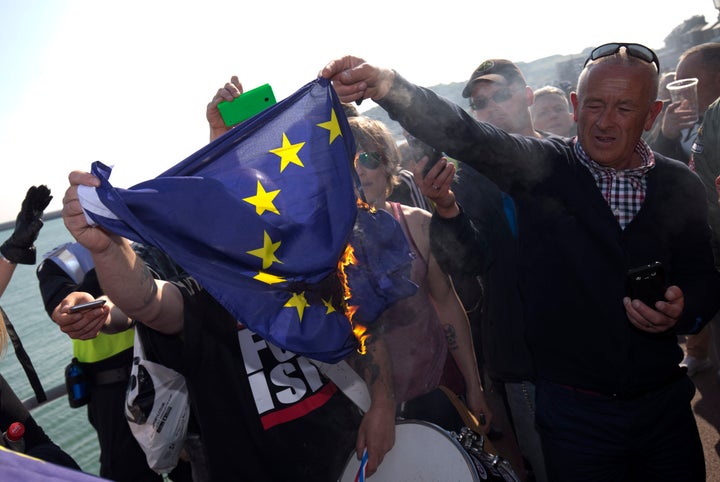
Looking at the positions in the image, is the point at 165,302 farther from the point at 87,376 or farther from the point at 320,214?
the point at 87,376

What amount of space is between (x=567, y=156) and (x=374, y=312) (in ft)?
3.20

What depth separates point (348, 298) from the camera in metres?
2.12

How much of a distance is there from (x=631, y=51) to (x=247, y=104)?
4.88 ft

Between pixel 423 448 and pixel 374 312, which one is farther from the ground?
pixel 374 312

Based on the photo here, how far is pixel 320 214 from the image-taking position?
81.0 inches

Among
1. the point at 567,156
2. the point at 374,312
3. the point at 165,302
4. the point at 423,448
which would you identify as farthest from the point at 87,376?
the point at 567,156

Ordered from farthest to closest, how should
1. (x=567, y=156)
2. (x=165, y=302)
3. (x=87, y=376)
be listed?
1. (x=87, y=376)
2. (x=567, y=156)
3. (x=165, y=302)

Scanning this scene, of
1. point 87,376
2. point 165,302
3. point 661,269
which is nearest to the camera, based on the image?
point 661,269

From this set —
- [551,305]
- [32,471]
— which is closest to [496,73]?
[551,305]

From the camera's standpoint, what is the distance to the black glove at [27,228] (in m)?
2.63

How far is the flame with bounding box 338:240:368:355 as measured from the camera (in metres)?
2.08

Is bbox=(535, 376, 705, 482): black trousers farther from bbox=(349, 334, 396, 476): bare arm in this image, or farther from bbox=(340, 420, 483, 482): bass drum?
bbox=(349, 334, 396, 476): bare arm

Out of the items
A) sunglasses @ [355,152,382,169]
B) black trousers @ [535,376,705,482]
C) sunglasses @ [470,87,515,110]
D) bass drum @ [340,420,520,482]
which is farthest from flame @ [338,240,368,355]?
sunglasses @ [470,87,515,110]

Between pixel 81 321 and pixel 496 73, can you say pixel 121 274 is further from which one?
pixel 496 73
